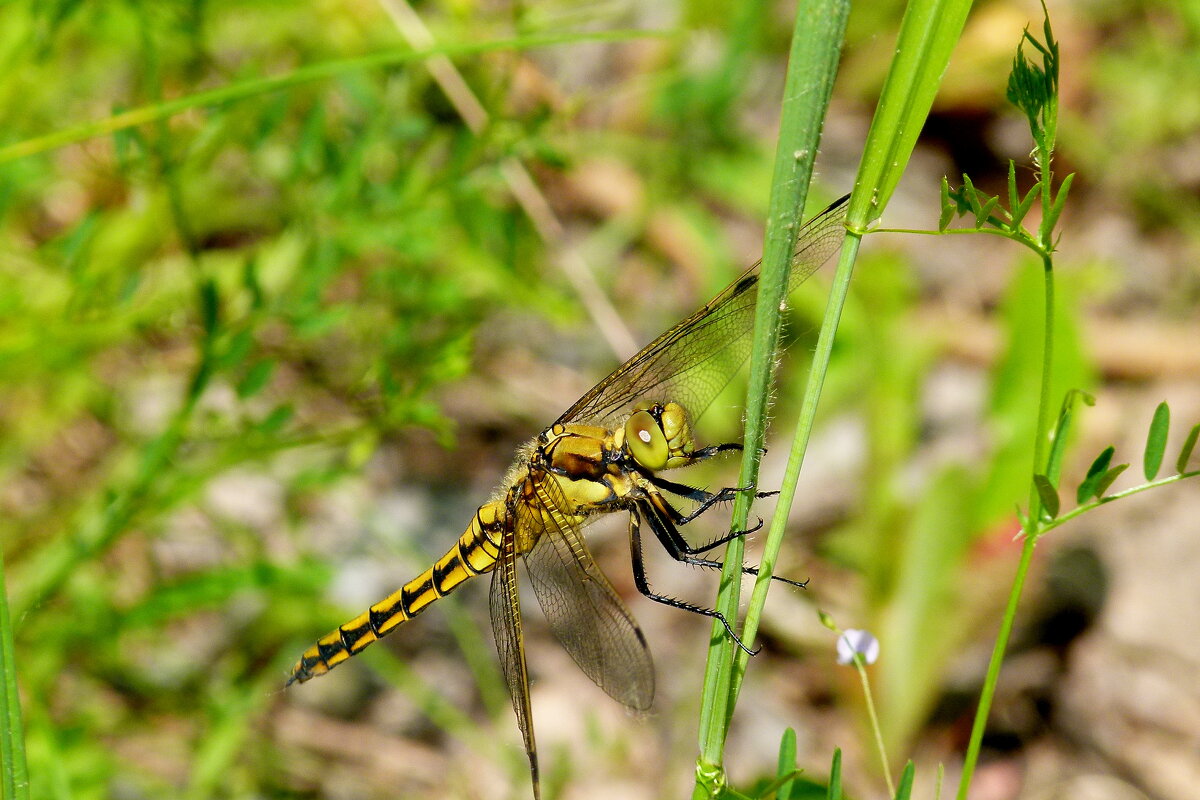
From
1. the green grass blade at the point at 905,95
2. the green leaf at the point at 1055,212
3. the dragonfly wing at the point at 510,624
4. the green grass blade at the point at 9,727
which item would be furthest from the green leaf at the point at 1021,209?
the green grass blade at the point at 9,727

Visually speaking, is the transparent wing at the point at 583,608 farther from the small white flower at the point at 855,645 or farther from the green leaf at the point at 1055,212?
the green leaf at the point at 1055,212

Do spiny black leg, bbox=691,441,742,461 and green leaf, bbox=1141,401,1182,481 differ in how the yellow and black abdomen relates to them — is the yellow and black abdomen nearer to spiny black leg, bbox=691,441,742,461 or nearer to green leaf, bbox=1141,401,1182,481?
spiny black leg, bbox=691,441,742,461

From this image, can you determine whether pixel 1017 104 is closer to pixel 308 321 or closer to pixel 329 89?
pixel 308 321

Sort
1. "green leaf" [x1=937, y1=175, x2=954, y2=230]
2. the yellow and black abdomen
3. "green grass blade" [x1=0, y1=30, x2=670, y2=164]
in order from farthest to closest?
1. the yellow and black abdomen
2. "green grass blade" [x1=0, y1=30, x2=670, y2=164]
3. "green leaf" [x1=937, y1=175, x2=954, y2=230]

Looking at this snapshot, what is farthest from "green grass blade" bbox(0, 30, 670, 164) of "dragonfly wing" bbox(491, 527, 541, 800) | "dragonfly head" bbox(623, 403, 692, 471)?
→ "dragonfly wing" bbox(491, 527, 541, 800)

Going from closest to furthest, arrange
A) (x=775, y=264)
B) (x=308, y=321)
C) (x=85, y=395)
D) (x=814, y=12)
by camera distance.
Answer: (x=814, y=12), (x=775, y=264), (x=308, y=321), (x=85, y=395)

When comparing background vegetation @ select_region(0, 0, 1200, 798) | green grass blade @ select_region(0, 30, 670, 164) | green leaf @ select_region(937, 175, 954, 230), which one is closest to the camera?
green leaf @ select_region(937, 175, 954, 230)

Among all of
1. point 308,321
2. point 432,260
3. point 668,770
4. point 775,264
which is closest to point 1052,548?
point 668,770
